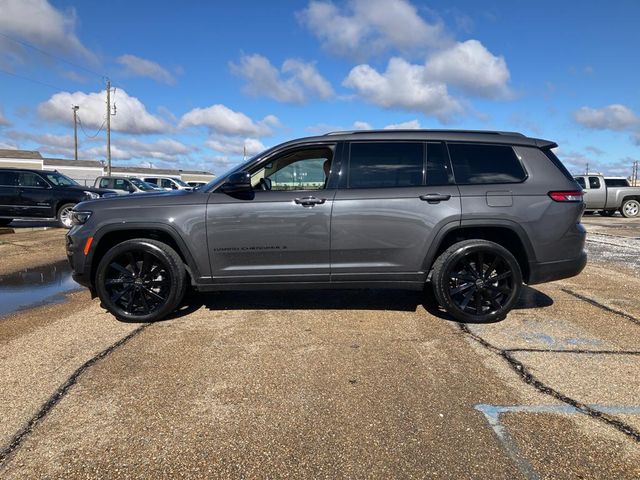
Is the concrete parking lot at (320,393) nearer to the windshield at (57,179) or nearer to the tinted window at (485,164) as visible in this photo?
the tinted window at (485,164)

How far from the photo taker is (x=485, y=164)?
438cm

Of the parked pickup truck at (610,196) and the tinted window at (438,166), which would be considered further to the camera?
the parked pickup truck at (610,196)

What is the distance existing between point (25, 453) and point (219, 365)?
4.37ft

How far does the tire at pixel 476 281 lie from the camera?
4.27 meters

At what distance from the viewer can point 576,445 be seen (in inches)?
92.7

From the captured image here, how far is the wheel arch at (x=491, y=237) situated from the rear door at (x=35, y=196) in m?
12.6

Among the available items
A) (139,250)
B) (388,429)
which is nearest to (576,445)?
(388,429)

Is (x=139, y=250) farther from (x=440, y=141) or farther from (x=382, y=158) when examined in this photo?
(x=440, y=141)

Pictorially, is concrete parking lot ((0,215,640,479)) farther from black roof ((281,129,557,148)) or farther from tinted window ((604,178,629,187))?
tinted window ((604,178,629,187))

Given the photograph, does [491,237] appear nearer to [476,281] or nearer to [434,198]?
[476,281]

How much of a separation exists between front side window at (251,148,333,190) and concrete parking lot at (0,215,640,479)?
1.35 meters

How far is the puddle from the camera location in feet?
16.9

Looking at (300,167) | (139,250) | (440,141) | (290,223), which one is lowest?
(139,250)

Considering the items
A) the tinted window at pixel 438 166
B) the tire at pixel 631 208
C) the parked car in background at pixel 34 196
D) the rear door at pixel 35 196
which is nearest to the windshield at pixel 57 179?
the parked car in background at pixel 34 196
